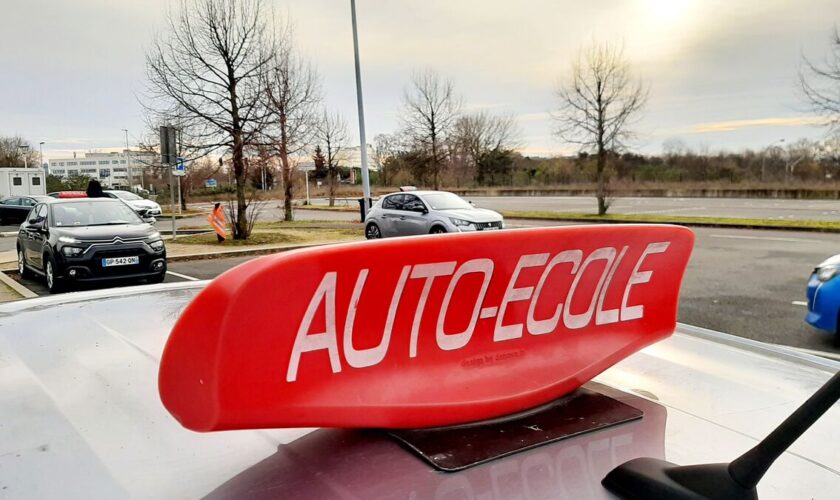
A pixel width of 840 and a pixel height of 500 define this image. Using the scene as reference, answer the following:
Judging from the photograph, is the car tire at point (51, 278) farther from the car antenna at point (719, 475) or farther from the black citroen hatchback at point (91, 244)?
the car antenna at point (719, 475)

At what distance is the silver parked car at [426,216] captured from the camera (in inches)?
634

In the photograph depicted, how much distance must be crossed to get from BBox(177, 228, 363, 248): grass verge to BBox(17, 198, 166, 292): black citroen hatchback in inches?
239

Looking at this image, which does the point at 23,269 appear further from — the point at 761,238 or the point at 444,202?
the point at 761,238

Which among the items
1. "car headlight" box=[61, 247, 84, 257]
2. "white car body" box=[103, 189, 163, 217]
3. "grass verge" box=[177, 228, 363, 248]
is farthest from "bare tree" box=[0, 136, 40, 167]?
"car headlight" box=[61, 247, 84, 257]

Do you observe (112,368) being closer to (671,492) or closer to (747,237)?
(671,492)

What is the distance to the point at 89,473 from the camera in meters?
1.16

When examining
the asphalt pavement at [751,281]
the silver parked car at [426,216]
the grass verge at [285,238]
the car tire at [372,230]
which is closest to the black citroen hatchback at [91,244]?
the asphalt pavement at [751,281]

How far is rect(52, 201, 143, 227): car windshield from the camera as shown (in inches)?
429

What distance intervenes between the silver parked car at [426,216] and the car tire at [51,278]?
8.40 meters

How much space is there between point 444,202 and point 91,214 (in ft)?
29.7

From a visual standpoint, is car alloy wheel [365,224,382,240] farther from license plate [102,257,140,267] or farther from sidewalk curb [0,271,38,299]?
sidewalk curb [0,271,38,299]

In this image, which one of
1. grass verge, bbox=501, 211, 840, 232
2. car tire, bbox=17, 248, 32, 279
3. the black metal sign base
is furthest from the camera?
grass verge, bbox=501, 211, 840, 232

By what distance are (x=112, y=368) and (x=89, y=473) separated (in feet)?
2.23

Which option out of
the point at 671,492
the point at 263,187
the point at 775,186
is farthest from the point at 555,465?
the point at 775,186
